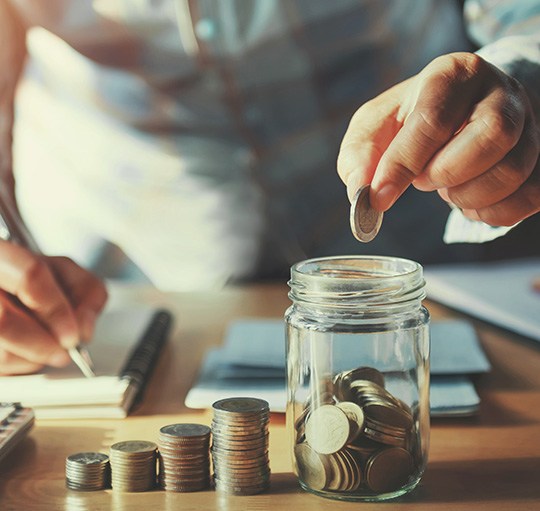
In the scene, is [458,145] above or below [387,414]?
above

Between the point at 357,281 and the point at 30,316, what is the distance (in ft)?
1.54

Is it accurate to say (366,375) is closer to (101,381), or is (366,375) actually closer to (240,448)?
(240,448)

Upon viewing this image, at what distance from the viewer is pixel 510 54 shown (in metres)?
1.03

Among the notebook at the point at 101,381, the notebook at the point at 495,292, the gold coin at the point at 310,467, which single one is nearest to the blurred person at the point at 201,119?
the notebook at the point at 495,292

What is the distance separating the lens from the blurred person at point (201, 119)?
1673 mm

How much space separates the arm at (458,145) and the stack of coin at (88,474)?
306mm

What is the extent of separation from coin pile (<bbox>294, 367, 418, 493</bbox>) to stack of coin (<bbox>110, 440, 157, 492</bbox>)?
0.12 metres

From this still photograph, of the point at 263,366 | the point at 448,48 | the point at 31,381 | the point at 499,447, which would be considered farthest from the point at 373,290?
the point at 448,48

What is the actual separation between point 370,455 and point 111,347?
507mm

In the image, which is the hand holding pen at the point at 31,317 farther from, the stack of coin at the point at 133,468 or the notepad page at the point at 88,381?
the stack of coin at the point at 133,468

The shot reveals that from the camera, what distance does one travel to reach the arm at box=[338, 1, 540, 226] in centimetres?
75

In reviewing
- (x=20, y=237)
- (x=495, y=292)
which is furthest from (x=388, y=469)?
(x=495, y=292)

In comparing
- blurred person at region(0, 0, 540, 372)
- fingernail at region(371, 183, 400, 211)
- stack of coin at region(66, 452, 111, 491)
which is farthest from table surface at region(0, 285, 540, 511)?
blurred person at region(0, 0, 540, 372)

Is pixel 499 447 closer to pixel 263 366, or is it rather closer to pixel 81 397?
pixel 263 366
